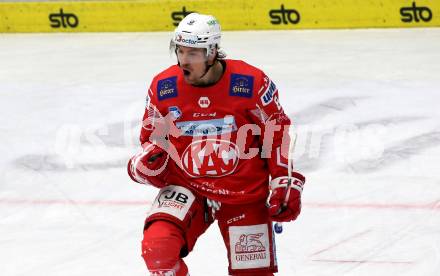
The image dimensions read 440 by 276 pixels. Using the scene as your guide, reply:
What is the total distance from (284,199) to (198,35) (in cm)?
79

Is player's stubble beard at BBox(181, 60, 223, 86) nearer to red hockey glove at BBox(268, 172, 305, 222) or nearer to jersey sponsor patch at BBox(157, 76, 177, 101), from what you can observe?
jersey sponsor patch at BBox(157, 76, 177, 101)

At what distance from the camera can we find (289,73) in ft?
32.9

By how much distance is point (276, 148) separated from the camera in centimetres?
409

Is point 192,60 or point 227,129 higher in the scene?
point 192,60

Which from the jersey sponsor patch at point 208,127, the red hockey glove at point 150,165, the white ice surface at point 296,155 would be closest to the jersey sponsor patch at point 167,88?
the jersey sponsor patch at point 208,127

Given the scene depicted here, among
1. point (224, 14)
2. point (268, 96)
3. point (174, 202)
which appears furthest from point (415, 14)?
point (174, 202)

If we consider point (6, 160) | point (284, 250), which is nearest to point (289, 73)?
point (6, 160)

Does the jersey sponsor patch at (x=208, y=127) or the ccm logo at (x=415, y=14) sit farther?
the ccm logo at (x=415, y=14)

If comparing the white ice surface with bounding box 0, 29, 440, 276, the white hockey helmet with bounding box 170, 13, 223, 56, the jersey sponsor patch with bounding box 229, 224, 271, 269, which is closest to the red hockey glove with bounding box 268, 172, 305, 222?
the jersey sponsor patch with bounding box 229, 224, 271, 269

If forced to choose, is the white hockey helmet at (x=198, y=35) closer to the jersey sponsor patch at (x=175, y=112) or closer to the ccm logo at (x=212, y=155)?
the jersey sponsor patch at (x=175, y=112)

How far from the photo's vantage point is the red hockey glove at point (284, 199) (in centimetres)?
401

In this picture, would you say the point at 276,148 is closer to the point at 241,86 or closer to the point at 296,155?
the point at 241,86

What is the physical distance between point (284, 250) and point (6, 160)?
2859 mm

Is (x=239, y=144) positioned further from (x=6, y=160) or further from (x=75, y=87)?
(x=75, y=87)
